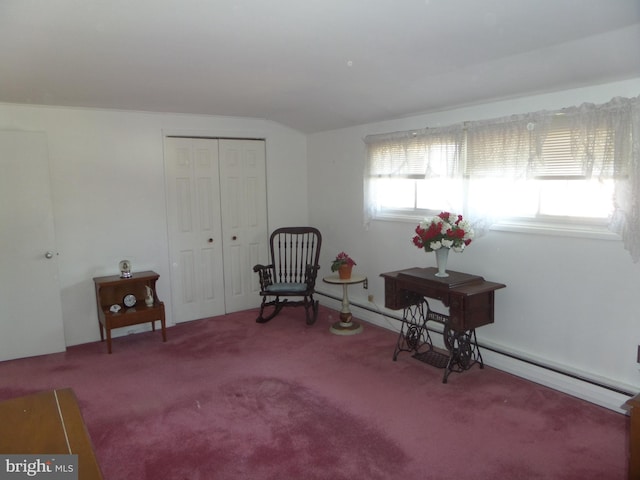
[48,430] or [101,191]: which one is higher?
[101,191]

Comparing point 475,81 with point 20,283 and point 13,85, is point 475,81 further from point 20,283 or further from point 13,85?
point 20,283

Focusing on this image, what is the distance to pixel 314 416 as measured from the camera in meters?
3.00

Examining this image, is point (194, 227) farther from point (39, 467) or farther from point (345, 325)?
point (39, 467)

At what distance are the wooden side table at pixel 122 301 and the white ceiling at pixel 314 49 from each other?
165 centimetres

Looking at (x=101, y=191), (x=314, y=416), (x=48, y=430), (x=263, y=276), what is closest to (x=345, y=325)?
(x=263, y=276)

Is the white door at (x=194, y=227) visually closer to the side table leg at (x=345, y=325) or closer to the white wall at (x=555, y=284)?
the side table leg at (x=345, y=325)

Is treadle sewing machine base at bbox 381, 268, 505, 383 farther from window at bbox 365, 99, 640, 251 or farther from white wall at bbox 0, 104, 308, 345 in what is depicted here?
white wall at bbox 0, 104, 308, 345

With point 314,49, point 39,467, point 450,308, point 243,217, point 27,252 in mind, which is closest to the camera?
point 39,467

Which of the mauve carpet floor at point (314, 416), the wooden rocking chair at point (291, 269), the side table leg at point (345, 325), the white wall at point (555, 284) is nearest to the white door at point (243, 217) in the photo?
the wooden rocking chair at point (291, 269)

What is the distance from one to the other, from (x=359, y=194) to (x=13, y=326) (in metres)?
3.49

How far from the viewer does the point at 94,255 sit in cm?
451

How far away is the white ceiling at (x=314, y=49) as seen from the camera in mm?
2086

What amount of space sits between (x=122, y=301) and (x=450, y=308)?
10.3 ft

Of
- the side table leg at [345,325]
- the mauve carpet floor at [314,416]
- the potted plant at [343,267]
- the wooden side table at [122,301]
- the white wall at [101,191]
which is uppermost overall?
the white wall at [101,191]
